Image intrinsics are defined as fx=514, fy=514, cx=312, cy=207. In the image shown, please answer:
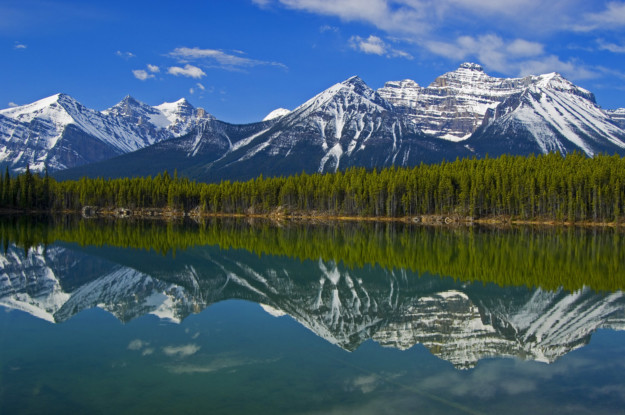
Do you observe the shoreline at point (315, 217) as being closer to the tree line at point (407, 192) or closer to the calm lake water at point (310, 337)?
the tree line at point (407, 192)

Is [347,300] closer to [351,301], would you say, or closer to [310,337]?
[351,301]

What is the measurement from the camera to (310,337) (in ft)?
72.6

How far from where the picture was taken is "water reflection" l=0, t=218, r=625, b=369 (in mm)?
22219

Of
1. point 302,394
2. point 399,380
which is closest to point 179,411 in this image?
point 302,394

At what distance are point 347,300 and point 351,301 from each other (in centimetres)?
32

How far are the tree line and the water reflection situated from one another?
310 ft

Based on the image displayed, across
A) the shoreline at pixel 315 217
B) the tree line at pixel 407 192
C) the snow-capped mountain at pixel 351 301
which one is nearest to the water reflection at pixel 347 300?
the snow-capped mountain at pixel 351 301

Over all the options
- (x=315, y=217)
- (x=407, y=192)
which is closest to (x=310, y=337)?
(x=407, y=192)

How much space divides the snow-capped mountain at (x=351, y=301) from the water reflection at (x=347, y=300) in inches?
2.9

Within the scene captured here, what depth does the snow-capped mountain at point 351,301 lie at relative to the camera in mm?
22141

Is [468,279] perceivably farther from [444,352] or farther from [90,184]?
[90,184]

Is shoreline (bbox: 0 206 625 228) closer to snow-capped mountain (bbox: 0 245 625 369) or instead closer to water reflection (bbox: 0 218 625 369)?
water reflection (bbox: 0 218 625 369)

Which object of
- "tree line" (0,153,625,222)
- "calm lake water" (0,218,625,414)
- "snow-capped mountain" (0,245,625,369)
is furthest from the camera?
"tree line" (0,153,625,222)

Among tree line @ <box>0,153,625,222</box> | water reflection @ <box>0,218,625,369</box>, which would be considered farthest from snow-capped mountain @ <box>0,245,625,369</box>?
tree line @ <box>0,153,625,222</box>
